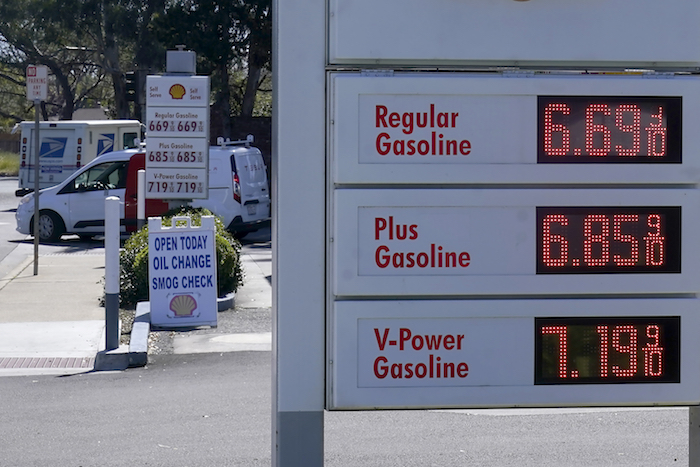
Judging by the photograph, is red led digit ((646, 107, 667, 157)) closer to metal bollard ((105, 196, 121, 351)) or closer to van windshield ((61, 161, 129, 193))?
metal bollard ((105, 196, 121, 351))

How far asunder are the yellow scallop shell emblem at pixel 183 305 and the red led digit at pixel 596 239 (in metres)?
7.21

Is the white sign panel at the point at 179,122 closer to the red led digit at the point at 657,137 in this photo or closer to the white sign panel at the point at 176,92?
the white sign panel at the point at 176,92

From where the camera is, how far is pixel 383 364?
356 centimetres

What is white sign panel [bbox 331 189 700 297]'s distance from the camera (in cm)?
352

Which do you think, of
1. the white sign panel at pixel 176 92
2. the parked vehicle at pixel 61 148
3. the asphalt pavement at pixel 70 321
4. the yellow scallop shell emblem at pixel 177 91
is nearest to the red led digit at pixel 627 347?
the asphalt pavement at pixel 70 321

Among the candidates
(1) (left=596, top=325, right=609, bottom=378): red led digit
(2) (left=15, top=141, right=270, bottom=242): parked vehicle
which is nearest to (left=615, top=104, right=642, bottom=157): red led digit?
(1) (left=596, top=325, right=609, bottom=378): red led digit

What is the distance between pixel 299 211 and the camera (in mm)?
3494

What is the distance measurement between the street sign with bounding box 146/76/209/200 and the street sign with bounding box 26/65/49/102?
2722mm

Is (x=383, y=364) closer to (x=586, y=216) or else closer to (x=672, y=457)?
(x=586, y=216)

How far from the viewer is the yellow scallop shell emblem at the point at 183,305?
10.4m

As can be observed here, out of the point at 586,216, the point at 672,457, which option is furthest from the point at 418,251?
the point at 672,457

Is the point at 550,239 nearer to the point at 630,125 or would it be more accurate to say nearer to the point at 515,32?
the point at 630,125

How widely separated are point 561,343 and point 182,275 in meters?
7.16

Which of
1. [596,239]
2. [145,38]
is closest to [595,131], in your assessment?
[596,239]
